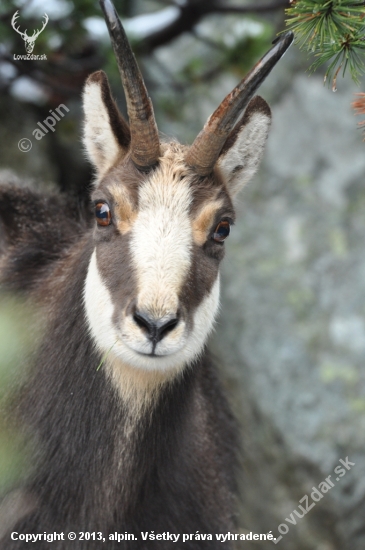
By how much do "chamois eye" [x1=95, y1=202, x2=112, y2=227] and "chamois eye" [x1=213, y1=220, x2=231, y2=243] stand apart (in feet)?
2.41

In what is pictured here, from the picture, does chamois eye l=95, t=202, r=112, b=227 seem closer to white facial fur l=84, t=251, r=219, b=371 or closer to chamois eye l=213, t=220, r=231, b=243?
white facial fur l=84, t=251, r=219, b=371

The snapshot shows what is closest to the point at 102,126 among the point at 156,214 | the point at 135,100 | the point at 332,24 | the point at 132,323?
the point at 135,100

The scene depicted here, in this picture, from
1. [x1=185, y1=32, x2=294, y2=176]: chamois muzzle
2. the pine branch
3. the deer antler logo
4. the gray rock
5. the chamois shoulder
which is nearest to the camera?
the pine branch

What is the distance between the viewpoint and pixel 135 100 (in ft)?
15.5

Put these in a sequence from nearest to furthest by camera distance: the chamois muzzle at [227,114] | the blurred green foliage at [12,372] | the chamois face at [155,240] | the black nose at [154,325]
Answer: the black nose at [154,325] < the chamois face at [155,240] < the chamois muzzle at [227,114] < the blurred green foliage at [12,372]

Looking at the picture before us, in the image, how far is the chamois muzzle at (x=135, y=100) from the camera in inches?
173

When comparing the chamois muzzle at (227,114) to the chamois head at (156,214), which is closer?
the chamois head at (156,214)

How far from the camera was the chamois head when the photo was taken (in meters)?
4.35

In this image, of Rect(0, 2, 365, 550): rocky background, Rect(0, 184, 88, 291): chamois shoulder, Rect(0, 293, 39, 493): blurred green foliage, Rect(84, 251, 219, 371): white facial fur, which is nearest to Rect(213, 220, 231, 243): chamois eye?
Rect(84, 251, 219, 371): white facial fur

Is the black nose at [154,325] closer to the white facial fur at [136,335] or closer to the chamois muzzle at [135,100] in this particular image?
the white facial fur at [136,335]

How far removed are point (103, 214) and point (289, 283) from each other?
5.83m

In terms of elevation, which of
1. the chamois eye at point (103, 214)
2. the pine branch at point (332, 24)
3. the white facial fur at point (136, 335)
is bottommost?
the white facial fur at point (136, 335)

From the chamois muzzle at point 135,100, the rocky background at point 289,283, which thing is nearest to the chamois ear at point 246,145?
the chamois muzzle at point 135,100

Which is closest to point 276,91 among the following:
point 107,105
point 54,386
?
point 107,105
